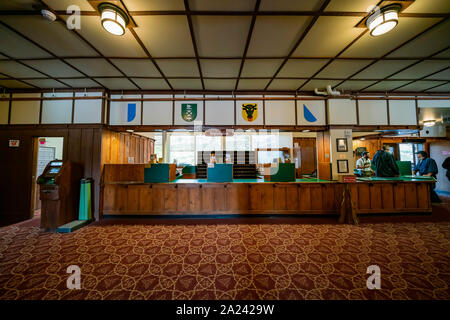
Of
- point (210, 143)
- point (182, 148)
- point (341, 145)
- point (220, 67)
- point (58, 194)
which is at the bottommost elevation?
point (58, 194)

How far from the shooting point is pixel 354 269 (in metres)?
2.53

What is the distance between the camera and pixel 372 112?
18.4ft

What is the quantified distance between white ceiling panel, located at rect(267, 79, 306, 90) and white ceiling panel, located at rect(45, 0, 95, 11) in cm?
437

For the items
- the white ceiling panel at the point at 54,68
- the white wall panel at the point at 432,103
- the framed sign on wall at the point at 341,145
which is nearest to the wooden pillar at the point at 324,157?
the framed sign on wall at the point at 341,145

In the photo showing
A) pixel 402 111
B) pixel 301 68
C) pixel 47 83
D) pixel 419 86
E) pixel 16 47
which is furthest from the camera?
pixel 402 111

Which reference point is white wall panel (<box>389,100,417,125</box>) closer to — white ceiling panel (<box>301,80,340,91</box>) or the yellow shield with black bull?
white ceiling panel (<box>301,80,340,91</box>)

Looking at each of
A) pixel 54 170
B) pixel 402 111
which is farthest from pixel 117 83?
pixel 402 111

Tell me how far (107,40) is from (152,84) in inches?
74.5

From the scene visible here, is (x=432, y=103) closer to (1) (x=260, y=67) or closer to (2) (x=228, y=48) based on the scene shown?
(1) (x=260, y=67)

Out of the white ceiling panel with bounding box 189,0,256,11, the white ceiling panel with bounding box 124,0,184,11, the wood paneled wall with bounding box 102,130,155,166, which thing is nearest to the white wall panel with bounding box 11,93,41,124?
the wood paneled wall with bounding box 102,130,155,166

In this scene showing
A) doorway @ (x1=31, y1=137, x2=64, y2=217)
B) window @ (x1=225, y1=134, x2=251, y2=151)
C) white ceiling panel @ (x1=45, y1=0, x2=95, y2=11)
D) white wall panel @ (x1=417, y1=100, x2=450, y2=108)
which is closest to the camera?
white ceiling panel @ (x1=45, y1=0, x2=95, y2=11)

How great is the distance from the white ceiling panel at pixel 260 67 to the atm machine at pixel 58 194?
558 cm

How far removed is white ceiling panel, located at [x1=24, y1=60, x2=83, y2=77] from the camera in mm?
3922
